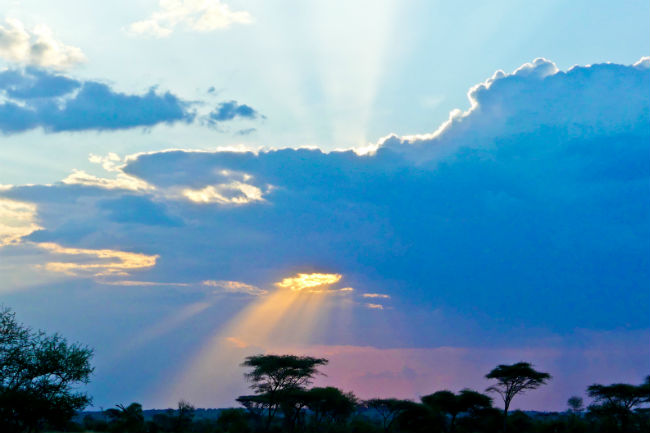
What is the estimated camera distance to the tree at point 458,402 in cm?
8356

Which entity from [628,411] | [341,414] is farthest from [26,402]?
[628,411]

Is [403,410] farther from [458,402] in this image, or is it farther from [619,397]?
[619,397]

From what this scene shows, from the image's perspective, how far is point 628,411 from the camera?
7225cm

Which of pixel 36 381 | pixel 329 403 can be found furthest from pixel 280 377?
pixel 36 381

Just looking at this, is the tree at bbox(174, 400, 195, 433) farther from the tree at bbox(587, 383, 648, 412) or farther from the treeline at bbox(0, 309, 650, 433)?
the tree at bbox(587, 383, 648, 412)

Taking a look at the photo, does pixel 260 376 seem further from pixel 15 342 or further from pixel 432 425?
pixel 15 342

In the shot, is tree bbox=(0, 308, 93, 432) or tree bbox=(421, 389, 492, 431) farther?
tree bbox=(421, 389, 492, 431)

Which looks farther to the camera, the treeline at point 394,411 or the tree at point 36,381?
the treeline at point 394,411

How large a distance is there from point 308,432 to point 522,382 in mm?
30888

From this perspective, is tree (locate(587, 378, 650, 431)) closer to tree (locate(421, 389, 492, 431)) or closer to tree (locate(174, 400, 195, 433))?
tree (locate(421, 389, 492, 431))

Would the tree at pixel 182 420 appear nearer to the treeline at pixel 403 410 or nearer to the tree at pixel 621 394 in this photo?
the treeline at pixel 403 410

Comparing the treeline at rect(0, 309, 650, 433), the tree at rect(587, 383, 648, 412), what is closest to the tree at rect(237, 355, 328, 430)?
the treeline at rect(0, 309, 650, 433)

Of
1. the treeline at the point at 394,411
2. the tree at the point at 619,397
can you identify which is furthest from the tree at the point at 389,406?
the tree at the point at 619,397

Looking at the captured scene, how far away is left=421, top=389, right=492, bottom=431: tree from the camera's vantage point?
83562 mm
